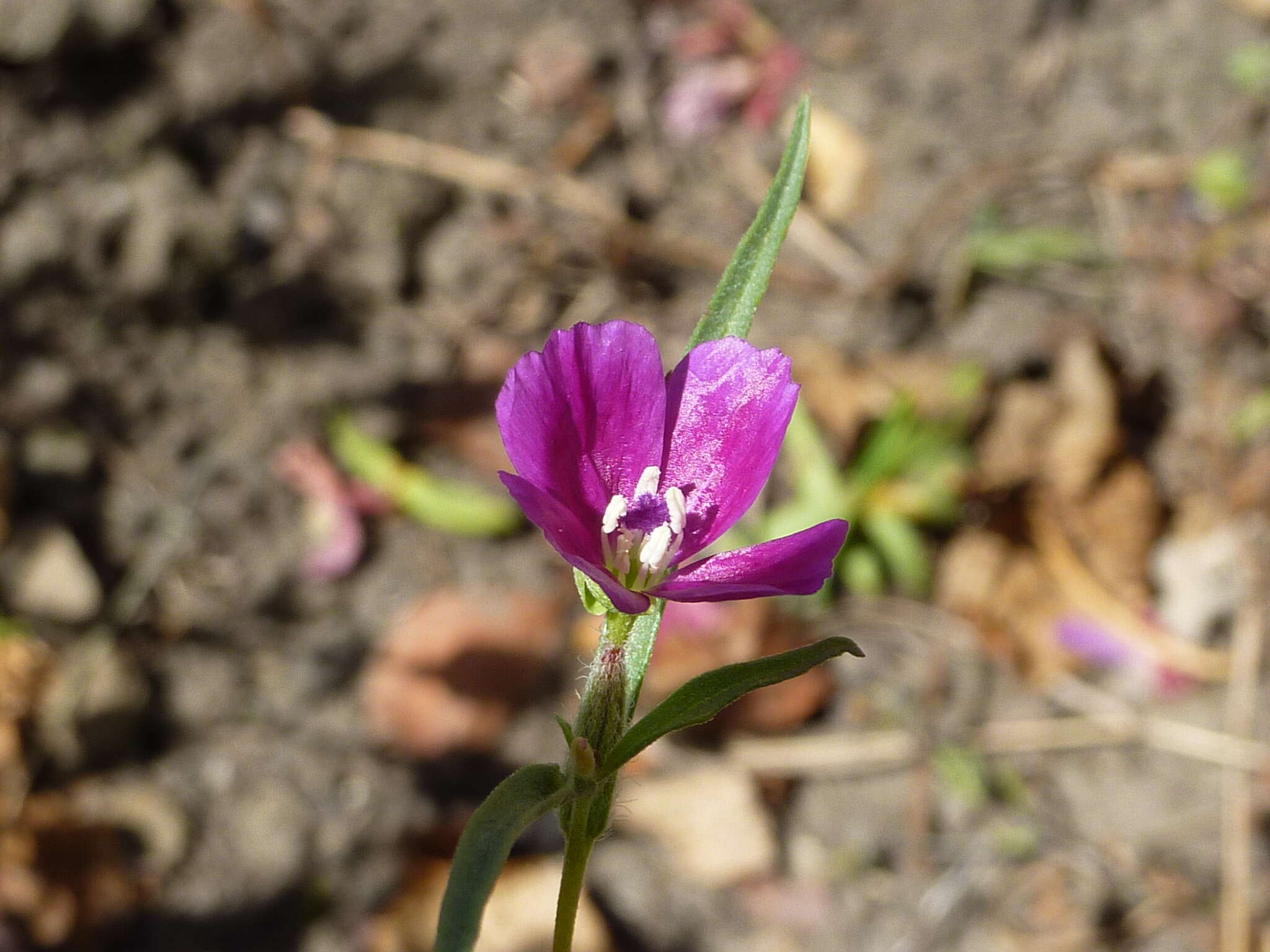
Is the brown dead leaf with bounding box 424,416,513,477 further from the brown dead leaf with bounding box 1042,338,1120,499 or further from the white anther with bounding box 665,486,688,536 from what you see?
the white anther with bounding box 665,486,688,536

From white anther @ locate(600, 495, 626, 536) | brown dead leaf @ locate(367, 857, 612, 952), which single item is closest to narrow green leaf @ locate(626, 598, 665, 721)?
white anther @ locate(600, 495, 626, 536)

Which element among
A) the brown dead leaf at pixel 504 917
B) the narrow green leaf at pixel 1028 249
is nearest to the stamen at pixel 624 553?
the brown dead leaf at pixel 504 917

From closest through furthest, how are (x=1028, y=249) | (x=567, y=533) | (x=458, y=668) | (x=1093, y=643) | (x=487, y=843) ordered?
(x=487, y=843) < (x=567, y=533) < (x=458, y=668) < (x=1093, y=643) < (x=1028, y=249)

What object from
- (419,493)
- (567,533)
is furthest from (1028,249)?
(567,533)

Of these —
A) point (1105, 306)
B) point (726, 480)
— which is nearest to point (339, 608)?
point (726, 480)

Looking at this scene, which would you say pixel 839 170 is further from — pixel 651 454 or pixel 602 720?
pixel 602 720

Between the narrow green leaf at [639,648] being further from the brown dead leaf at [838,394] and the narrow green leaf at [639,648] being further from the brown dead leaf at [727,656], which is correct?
the brown dead leaf at [838,394]
